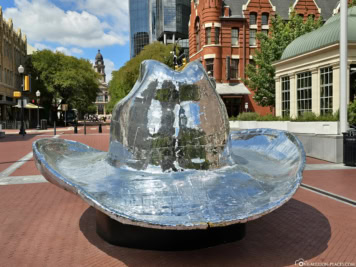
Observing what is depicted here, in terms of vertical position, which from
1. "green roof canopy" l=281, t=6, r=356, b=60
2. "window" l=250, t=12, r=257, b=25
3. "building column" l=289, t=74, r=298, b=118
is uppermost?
"window" l=250, t=12, r=257, b=25

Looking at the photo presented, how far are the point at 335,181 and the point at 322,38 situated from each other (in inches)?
509

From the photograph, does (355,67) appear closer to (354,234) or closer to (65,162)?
(354,234)

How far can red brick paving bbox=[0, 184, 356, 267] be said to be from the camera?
14.2 feet

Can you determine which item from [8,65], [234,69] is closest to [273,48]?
[234,69]

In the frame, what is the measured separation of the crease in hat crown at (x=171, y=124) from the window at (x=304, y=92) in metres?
17.5

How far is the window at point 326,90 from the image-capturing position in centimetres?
1848

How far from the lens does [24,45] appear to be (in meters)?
55.2

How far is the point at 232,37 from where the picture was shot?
4203 centimetres

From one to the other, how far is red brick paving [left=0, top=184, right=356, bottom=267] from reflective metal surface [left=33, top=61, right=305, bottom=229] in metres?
1.06

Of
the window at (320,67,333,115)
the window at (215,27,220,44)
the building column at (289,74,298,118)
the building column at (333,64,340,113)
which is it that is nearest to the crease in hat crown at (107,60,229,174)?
the building column at (333,64,340,113)

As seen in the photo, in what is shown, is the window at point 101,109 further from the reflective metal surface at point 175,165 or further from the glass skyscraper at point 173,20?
the reflective metal surface at point 175,165

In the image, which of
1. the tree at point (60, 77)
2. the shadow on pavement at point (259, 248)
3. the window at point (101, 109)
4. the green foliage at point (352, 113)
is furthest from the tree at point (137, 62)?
the window at point (101, 109)

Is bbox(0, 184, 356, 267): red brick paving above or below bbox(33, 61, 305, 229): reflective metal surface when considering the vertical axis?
below

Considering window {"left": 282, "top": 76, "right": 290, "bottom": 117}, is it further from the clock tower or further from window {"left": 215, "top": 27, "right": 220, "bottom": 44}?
the clock tower
